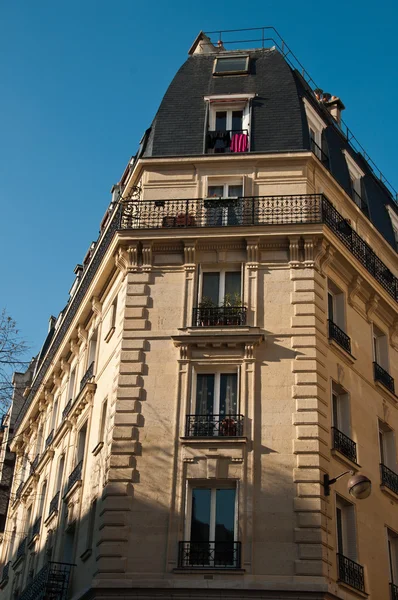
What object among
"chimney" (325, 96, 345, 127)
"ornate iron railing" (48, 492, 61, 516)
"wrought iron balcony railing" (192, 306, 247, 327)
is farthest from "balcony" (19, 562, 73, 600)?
"chimney" (325, 96, 345, 127)

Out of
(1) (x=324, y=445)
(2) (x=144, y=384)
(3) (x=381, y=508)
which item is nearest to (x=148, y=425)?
(2) (x=144, y=384)

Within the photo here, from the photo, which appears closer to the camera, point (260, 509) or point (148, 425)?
point (260, 509)

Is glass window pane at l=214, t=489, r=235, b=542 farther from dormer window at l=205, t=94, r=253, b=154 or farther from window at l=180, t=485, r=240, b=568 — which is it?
dormer window at l=205, t=94, r=253, b=154

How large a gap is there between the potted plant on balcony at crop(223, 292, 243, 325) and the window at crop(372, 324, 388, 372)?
16.3ft

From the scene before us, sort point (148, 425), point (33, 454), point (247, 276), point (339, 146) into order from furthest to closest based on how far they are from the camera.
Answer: point (33, 454) → point (339, 146) → point (247, 276) → point (148, 425)

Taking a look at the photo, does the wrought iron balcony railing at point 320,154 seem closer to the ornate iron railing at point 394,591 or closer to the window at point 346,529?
the window at point 346,529

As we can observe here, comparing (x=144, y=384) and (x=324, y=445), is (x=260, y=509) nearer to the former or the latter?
(x=324, y=445)

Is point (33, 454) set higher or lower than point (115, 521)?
higher

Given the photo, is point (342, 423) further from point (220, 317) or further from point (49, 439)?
point (49, 439)


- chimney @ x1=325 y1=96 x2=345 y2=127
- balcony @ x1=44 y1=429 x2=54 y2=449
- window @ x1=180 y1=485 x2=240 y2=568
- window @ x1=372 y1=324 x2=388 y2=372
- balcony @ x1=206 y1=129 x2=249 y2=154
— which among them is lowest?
window @ x1=180 y1=485 x2=240 y2=568

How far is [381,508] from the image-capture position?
891 inches

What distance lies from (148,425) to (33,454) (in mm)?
14529

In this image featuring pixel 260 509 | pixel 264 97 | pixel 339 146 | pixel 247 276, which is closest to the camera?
pixel 260 509

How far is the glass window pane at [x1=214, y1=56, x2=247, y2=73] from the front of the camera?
92.3ft
